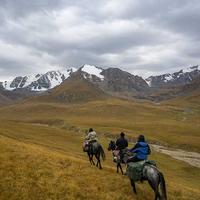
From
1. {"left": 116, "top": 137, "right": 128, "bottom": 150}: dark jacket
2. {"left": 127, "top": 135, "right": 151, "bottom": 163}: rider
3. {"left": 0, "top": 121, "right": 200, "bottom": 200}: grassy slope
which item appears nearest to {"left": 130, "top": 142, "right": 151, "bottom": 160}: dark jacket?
{"left": 127, "top": 135, "right": 151, "bottom": 163}: rider

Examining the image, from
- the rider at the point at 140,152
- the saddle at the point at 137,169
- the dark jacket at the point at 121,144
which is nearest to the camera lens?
the saddle at the point at 137,169

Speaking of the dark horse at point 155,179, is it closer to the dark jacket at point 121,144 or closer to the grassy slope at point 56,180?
the grassy slope at point 56,180

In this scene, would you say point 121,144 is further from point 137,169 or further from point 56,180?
point 56,180

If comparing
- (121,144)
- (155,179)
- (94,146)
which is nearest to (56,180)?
(94,146)

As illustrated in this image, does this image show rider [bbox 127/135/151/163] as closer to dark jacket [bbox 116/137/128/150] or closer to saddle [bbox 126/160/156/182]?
saddle [bbox 126/160/156/182]

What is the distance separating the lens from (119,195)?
3209 cm

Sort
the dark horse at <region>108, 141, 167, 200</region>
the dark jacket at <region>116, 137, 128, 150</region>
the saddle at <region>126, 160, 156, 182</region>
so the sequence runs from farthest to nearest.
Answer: the dark jacket at <region>116, 137, 128, 150</region>, the saddle at <region>126, 160, 156, 182</region>, the dark horse at <region>108, 141, 167, 200</region>

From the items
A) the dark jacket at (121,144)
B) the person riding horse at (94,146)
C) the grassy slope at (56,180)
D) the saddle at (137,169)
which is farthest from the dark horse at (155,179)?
the person riding horse at (94,146)

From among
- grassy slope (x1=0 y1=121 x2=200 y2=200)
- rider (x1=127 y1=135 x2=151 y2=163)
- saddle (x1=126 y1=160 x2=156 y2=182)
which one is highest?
rider (x1=127 y1=135 x2=151 y2=163)

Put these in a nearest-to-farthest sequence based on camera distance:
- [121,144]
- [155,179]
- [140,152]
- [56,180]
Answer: [155,179]
[140,152]
[56,180]
[121,144]

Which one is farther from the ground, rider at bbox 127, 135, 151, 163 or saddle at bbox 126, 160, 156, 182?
rider at bbox 127, 135, 151, 163

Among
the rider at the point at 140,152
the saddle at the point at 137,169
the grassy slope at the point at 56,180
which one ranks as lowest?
the grassy slope at the point at 56,180

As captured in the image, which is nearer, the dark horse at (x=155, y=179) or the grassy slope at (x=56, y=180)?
the dark horse at (x=155, y=179)

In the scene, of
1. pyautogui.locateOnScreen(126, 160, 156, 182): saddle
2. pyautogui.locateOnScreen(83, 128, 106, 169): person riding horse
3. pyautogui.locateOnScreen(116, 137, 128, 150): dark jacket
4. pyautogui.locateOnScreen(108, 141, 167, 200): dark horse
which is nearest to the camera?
pyautogui.locateOnScreen(108, 141, 167, 200): dark horse
